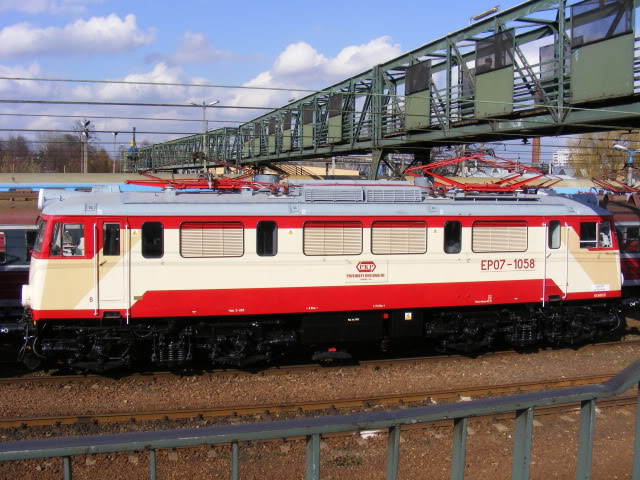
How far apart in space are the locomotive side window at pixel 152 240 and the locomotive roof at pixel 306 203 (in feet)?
0.79

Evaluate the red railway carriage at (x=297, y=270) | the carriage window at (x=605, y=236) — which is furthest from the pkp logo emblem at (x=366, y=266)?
the carriage window at (x=605, y=236)

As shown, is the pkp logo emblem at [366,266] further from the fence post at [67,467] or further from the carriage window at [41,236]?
the fence post at [67,467]

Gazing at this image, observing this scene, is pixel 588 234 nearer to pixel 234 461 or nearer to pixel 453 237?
pixel 453 237

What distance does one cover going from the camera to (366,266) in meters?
12.0

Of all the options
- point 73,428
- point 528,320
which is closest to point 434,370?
point 528,320

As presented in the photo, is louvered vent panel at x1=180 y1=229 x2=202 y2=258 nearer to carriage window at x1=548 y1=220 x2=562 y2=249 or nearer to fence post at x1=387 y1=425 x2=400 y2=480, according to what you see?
carriage window at x1=548 y1=220 x2=562 y2=249

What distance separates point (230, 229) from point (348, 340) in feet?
10.9

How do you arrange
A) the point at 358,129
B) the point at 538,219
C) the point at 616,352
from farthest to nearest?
the point at 358,129, the point at 616,352, the point at 538,219

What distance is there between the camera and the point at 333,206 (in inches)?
466

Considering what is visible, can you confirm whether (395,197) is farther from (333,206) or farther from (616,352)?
(616,352)

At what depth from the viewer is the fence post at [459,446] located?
3416 mm

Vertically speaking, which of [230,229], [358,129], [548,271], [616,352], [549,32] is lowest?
[616,352]

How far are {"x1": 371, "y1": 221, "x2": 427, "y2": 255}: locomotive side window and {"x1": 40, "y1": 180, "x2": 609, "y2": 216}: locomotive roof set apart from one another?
247mm

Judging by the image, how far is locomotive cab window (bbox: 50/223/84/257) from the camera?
35.5 feet
